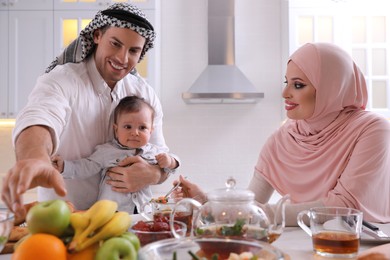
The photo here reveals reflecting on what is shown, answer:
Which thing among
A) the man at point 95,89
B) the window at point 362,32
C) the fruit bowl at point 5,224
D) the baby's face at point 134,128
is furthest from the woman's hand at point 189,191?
the window at point 362,32

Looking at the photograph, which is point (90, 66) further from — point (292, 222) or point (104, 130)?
point (292, 222)

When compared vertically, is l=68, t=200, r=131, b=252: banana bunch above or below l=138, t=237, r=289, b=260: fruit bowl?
above

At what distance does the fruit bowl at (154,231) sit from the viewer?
1229 millimetres

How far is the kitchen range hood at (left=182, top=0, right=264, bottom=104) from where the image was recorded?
4.17 m

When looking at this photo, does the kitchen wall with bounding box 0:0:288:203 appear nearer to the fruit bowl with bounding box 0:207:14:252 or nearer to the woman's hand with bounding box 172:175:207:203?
the woman's hand with bounding box 172:175:207:203

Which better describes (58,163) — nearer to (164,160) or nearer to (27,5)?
(164,160)

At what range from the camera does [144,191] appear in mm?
2383

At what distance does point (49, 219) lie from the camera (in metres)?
0.98

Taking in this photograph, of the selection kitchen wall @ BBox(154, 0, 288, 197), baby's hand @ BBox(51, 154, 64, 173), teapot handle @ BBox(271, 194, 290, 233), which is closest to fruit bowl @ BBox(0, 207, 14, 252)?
teapot handle @ BBox(271, 194, 290, 233)

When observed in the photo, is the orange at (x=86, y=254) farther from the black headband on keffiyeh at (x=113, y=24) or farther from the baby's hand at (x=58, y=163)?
the black headband on keffiyeh at (x=113, y=24)

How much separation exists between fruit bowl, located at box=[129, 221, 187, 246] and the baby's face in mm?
1062

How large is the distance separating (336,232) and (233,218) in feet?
1.02

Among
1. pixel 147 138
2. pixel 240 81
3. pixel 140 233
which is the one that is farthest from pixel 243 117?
pixel 140 233

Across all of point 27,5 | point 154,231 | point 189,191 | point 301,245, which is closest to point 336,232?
point 301,245
